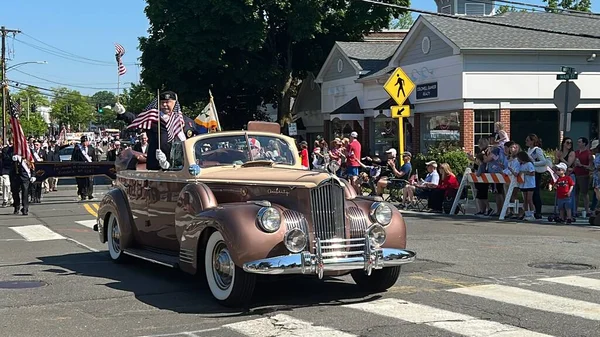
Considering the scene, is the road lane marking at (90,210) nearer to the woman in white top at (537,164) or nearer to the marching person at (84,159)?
the marching person at (84,159)

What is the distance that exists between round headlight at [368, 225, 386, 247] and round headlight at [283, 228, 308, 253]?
0.78 meters

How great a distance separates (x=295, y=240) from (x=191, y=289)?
2.00 metres

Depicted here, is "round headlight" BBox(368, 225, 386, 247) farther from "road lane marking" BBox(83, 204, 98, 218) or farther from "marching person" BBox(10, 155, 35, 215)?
"marching person" BBox(10, 155, 35, 215)

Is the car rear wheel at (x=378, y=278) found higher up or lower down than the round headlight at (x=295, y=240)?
lower down

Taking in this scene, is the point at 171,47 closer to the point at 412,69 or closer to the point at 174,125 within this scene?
the point at 412,69

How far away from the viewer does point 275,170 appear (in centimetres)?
898

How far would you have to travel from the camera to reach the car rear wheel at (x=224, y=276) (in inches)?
308

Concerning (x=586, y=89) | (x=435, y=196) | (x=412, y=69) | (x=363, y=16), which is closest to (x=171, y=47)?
(x=363, y=16)

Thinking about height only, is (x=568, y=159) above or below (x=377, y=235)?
above

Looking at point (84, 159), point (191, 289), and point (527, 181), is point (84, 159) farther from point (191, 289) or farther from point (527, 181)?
point (191, 289)

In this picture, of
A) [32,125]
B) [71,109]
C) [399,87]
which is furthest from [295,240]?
[71,109]

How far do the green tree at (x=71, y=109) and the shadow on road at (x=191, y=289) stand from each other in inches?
4892

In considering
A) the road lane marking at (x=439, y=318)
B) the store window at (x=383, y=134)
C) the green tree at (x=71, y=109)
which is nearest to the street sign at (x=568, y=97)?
the road lane marking at (x=439, y=318)

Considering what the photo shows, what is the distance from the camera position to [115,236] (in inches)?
447
